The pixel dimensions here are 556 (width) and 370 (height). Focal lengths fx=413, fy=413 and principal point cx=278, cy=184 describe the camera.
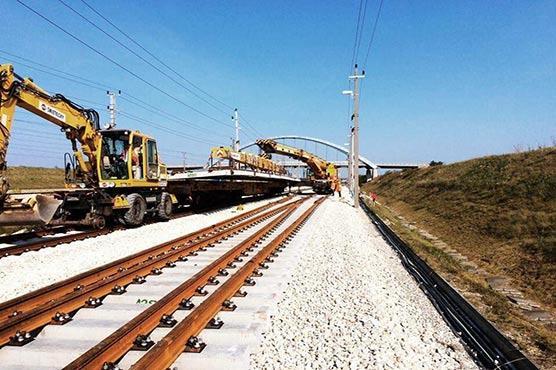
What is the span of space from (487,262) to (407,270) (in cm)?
429

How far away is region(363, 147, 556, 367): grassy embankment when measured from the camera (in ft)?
18.6

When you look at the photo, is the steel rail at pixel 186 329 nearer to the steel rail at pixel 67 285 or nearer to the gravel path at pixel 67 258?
the steel rail at pixel 67 285

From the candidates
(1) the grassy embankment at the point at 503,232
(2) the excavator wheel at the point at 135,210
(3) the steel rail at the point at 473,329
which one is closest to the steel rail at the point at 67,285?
(2) the excavator wheel at the point at 135,210

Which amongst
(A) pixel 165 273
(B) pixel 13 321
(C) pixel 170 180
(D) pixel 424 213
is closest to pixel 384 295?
(A) pixel 165 273

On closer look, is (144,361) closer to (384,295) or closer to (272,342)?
(272,342)

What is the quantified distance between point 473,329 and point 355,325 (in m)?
1.31

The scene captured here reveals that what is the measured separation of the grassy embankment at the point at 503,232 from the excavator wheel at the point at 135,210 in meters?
8.75

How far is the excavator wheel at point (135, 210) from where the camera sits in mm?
13539

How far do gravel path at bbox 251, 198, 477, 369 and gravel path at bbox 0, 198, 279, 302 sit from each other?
159 inches

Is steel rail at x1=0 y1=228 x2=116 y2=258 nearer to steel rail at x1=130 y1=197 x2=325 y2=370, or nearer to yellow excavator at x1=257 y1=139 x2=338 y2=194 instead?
steel rail at x1=130 y1=197 x2=325 y2=370

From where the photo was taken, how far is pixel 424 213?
73.4ft

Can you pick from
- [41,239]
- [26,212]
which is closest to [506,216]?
[26,212]

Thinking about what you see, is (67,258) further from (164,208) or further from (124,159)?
(164,208)

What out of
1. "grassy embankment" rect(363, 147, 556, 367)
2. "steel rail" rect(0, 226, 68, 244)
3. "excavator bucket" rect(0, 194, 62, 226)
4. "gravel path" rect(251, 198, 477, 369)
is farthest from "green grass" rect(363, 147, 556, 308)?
"steel rail" rect(0, 226, 68, 244)
